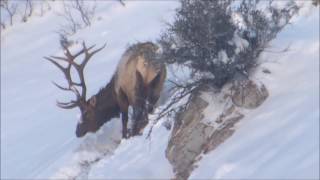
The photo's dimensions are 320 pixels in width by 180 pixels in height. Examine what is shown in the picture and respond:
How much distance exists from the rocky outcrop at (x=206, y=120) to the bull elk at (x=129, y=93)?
3.47 ft

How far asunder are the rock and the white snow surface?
7cm

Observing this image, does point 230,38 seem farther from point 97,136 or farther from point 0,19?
point 0,19

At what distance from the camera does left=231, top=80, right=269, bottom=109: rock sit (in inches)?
263

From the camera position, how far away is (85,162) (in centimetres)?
902

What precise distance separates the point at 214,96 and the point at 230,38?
1.82 feet

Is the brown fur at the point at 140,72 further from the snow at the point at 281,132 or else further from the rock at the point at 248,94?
the snow at the point at 281,132

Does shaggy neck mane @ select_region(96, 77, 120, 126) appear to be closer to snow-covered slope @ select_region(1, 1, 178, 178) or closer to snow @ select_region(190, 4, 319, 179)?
snow-covered slope @ select_region(1, 1, 178, 178)

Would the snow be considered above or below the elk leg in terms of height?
above

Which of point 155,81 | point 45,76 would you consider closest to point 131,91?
point 155,81

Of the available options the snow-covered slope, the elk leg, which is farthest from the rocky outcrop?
the elk leg

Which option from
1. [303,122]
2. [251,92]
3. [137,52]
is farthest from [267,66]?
[137,52]

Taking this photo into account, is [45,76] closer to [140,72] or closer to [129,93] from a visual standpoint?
[129,93]

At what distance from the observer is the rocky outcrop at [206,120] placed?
22.0 feet

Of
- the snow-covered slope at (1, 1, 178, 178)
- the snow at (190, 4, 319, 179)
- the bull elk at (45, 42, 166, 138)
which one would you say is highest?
the snow at (190, 4, 319, 179)
